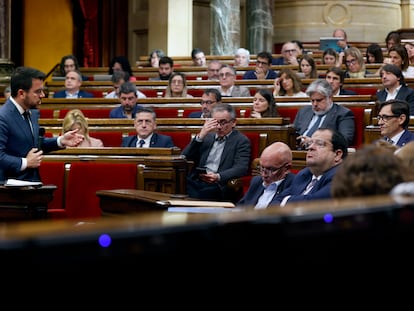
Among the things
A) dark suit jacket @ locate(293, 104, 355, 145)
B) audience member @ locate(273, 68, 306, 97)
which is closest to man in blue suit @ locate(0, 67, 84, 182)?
dark suit jacket @ locate(293, 104, 355, 145)

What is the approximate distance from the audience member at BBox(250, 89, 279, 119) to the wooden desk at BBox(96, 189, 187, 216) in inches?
105

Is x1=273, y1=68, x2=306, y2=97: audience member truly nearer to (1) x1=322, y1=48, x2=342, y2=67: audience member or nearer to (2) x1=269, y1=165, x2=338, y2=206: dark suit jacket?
(1) x1=322, y1=48, x2=342, y2=67: audience member

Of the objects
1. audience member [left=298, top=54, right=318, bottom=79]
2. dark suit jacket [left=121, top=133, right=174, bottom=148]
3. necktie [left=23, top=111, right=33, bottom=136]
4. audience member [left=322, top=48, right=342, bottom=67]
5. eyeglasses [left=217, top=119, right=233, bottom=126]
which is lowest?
dark suit jacket [left=121, top=133, right=174, bottom=148]

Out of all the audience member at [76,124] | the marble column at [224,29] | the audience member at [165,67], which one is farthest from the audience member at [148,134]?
the marble column at [224,29]

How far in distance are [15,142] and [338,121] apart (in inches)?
107

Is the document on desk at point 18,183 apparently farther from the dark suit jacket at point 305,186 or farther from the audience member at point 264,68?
the audience member at point 264,68

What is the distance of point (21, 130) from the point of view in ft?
14.2

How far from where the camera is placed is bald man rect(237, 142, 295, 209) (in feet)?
13.9

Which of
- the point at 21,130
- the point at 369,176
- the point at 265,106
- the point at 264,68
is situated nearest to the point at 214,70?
the point at 264,68

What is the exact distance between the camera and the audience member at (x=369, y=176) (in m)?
1.69

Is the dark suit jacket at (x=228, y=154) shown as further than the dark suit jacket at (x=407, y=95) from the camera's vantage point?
No

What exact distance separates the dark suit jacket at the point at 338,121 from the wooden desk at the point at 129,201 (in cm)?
249

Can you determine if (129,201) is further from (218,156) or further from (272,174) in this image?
(218,156)

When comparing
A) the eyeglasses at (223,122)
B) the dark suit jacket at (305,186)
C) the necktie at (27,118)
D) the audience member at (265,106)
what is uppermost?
the audience member at (265,106)
